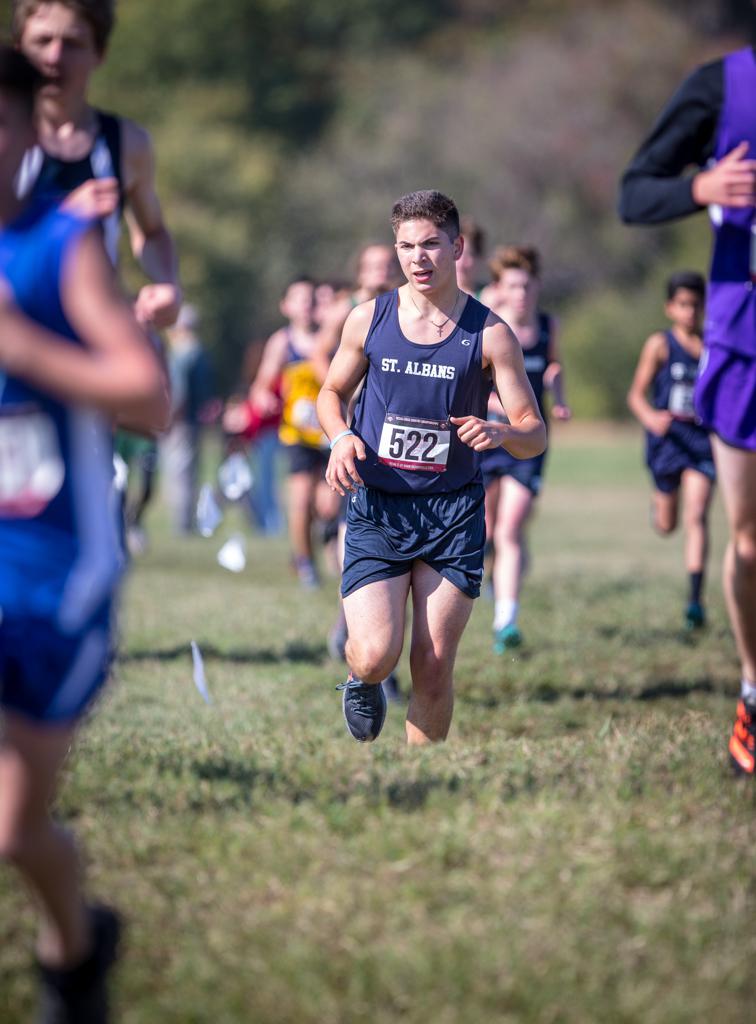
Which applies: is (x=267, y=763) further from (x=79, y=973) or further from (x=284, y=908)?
(x=79, y=973)

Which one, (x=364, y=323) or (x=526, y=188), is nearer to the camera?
(x=364, y=323)

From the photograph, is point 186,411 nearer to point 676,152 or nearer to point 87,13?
point 676,152

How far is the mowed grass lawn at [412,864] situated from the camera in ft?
10.6

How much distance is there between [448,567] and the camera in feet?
17.4

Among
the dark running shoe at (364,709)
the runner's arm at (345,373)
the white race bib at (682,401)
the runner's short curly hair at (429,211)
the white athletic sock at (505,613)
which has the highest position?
the runner's short curly hair at (429,211)

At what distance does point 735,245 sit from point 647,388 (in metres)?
5.74

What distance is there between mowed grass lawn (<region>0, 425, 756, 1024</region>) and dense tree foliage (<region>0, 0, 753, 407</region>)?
43978 mm

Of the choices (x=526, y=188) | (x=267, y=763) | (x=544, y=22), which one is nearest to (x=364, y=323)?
(x=267, y=763)

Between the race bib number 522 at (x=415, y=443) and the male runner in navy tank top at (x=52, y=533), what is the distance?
2.31m

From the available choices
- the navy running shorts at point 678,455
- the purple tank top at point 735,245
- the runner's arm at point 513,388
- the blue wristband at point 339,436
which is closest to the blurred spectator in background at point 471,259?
the navy running shorts at point 678,455

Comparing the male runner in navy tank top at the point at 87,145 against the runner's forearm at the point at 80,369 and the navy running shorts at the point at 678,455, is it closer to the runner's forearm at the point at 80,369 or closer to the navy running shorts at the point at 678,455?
the runner's forearm at the point at 80,369

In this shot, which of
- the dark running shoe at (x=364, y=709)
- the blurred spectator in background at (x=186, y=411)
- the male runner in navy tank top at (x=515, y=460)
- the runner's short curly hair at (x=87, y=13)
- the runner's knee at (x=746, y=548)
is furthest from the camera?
the blurred spectator in background at (x=186, y=411)

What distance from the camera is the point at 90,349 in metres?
3.00

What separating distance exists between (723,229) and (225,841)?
2699mm
